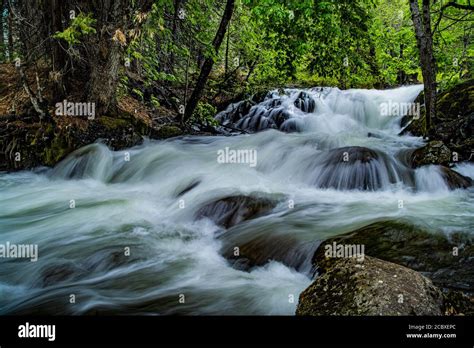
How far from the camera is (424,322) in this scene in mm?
2580

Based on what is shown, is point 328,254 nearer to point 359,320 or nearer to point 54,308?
point 359,320

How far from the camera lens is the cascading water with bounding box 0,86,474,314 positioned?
415cm

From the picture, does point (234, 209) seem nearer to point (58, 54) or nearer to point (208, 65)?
point (208, 65)

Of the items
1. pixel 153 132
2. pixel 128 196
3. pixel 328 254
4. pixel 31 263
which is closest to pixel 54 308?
pixel 31 263

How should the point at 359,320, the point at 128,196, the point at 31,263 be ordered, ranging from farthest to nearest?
the point at 128,196
the point at 31,263
the point at 359,320

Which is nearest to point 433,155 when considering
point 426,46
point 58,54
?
point 426,46

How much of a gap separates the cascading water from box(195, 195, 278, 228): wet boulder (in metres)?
0.03

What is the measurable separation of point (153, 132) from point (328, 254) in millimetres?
7298

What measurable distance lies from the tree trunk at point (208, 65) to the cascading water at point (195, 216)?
103 cm

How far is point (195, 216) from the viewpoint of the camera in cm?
613

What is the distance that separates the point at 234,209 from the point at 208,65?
17.9 ft

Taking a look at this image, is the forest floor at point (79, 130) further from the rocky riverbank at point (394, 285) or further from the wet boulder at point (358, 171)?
the rocky riverbank at point (394, 285)

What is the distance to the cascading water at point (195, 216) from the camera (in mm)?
4148

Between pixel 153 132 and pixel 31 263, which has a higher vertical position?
pixel 153 132
